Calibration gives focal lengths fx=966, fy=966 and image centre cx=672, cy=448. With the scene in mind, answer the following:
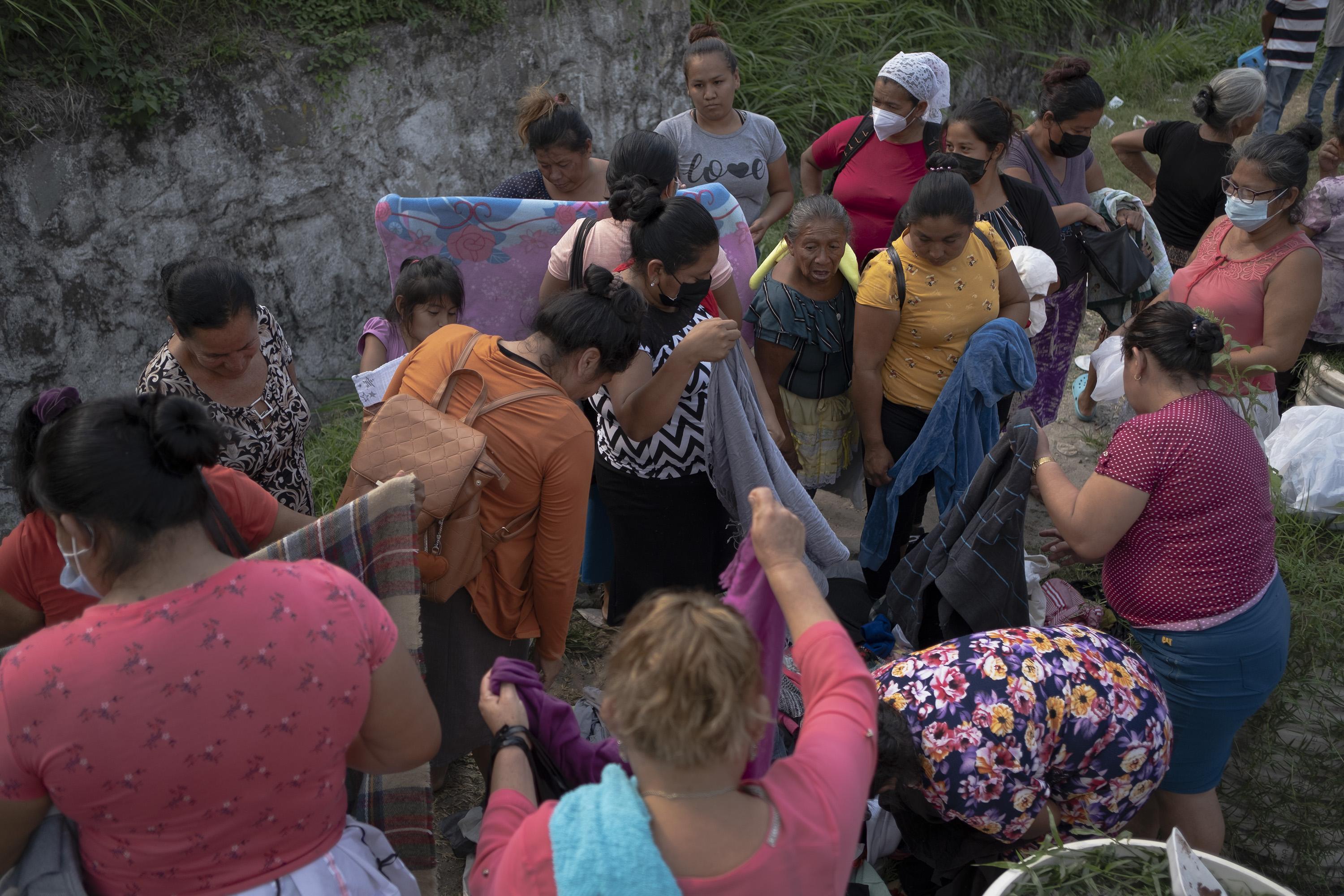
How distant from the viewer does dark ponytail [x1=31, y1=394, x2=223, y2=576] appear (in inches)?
Answer: 56.4

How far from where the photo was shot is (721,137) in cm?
459

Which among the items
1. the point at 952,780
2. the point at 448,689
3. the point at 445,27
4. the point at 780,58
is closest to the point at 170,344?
the point at 448,689

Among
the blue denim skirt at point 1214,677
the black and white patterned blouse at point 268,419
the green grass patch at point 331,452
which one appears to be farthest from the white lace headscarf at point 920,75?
the green grass patch at point 331,452

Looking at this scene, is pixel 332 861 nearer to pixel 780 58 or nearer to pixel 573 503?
pixel 573 503

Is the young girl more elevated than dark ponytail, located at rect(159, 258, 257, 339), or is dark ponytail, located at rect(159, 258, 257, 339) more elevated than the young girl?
dark ponytail, located at rect(159, 258, 257, 339)

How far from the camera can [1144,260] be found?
4145 mm

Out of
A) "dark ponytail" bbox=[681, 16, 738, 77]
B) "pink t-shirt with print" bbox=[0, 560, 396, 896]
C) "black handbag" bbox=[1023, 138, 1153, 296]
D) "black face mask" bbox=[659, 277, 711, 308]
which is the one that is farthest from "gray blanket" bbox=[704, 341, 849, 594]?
"dark ponytail" bbox=[681, 16, 738, 77]

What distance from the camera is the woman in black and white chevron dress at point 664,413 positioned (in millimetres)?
2797

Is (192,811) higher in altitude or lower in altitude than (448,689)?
higher

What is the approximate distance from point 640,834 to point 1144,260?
375cm

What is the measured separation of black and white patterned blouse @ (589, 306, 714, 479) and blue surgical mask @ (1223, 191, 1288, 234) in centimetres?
192

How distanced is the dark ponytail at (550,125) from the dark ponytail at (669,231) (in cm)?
97

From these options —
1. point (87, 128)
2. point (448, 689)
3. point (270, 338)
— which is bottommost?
point (448, 689)

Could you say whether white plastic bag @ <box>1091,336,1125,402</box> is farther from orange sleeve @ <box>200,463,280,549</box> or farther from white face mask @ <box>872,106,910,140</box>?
orange sleeve @ <box>200,463,280,549</box>
